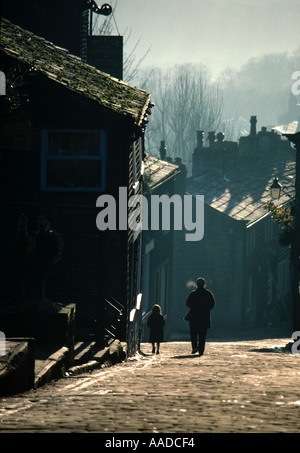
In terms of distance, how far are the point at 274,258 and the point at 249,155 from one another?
7.39 meters

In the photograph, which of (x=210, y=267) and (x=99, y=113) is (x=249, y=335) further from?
(x=99, y=113)

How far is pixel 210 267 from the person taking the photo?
38.1m

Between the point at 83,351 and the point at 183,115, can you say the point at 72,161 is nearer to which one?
the point at 83,351

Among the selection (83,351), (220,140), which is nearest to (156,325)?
(83,351)

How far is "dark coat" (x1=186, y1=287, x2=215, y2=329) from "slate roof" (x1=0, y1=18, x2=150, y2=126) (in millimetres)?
3748

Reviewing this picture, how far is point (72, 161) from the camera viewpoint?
15953mm

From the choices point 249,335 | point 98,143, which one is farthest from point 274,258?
point 98,143

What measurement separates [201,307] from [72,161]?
4108mm

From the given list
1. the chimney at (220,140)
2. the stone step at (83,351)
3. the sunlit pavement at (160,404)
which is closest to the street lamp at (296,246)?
the stone step at (83,351)

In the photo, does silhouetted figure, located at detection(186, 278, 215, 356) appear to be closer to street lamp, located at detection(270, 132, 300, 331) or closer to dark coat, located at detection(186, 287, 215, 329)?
dark coat, located at detection(186, 287, 215, 329)

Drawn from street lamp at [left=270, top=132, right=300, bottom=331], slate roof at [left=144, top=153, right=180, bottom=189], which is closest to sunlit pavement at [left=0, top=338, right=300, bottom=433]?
street lamp at [left=270, top=132, right=300, bottom=331]

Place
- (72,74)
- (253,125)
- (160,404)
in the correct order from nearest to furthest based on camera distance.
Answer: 1. (160,404)
2. (72,74)
3. (253,125)

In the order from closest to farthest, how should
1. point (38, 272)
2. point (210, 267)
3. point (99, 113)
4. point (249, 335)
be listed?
point (38, 272) < point (99, 113) < point (249, 335) < point (210, 267)

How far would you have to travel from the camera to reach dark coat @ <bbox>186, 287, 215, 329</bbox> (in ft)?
50.1
